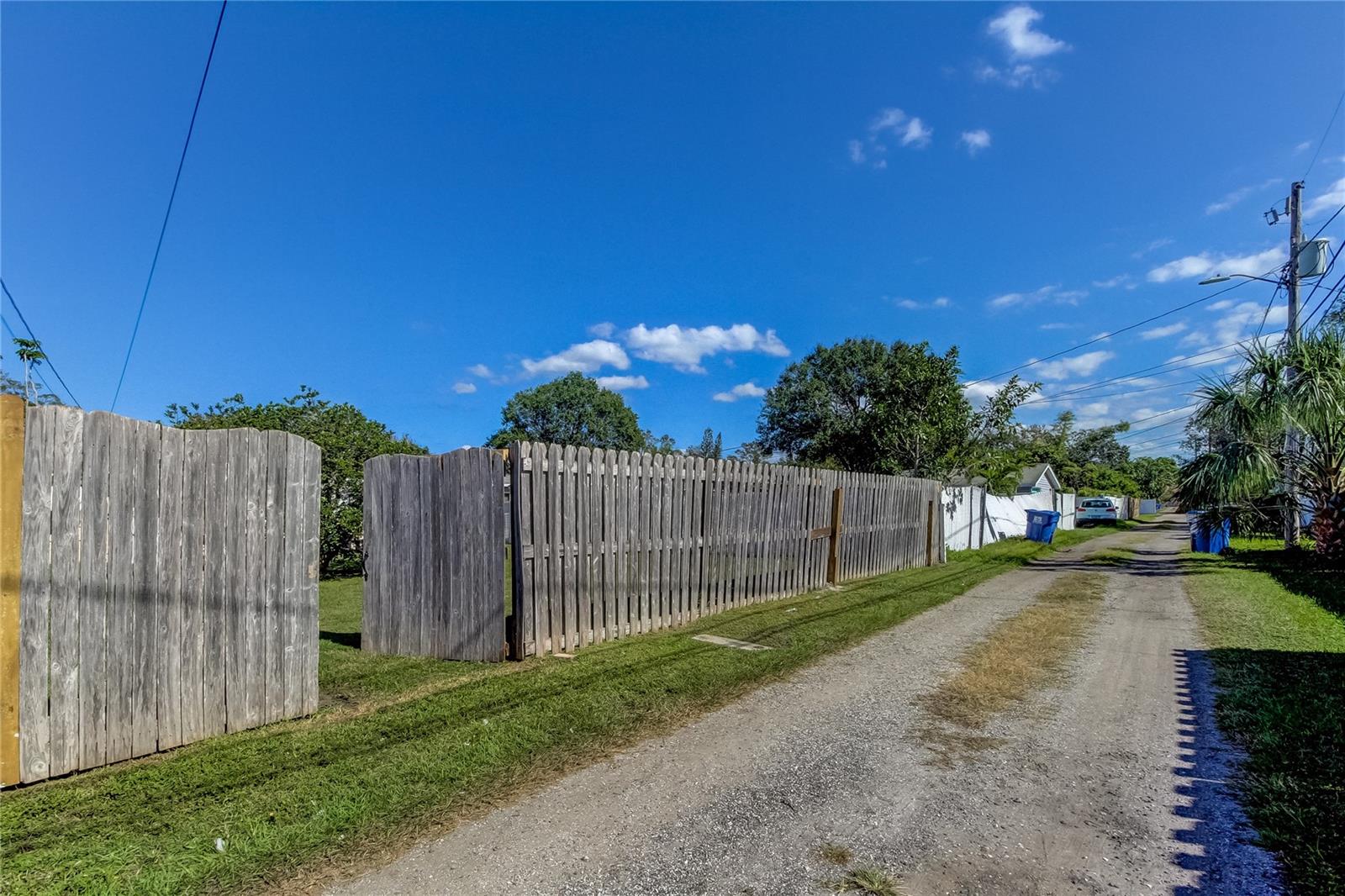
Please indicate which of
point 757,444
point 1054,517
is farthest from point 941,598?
point 757,444

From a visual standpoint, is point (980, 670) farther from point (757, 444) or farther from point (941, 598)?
point (757, 444)

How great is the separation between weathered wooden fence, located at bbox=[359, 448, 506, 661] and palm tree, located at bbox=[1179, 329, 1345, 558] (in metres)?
14.3

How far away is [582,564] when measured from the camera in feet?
21.6

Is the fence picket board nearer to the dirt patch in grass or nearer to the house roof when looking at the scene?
the dirt patch in grass

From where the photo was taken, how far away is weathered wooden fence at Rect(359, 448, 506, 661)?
5.93 metres

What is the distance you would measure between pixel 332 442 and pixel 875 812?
12.4 metres

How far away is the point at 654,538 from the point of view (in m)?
7.51

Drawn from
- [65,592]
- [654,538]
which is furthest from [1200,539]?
[65,592]

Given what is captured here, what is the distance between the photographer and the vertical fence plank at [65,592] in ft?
11.2

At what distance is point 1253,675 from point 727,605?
5.22m

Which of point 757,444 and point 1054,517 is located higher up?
point 757,444

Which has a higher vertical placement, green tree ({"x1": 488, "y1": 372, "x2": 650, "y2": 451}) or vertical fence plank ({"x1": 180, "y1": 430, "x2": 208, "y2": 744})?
green tree ({"x1": 488, "y1": 372, "x2": 650, "y2": 451})

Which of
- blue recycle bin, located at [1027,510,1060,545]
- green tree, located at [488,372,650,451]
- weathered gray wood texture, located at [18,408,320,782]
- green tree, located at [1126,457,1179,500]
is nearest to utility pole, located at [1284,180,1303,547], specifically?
blue recycle bin, located at [1027,510,1060,545]

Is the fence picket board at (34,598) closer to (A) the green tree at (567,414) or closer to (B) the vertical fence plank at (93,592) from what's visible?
(B) the vertical fence plank at (93,592)
